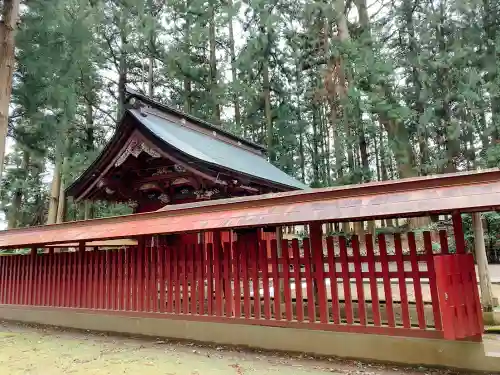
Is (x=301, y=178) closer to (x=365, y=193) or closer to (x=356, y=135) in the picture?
(x=356, y=135)

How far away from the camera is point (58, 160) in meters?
14.4

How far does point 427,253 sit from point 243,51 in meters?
19.0

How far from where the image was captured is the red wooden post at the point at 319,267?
15.3 ft

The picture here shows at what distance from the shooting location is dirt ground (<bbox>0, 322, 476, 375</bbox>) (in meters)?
4.30

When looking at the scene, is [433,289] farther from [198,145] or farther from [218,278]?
[198,145]

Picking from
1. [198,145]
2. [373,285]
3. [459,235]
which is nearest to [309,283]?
[373,285]

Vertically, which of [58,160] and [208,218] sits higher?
[58,160]

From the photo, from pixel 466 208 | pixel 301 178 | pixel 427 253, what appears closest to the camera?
pixel 466 208

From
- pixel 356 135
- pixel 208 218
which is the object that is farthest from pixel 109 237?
pixel 356 135

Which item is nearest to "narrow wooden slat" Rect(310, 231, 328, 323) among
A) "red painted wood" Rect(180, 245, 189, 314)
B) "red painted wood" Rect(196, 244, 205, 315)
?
"red painted wood" Rect(196, 244, 205, 315)

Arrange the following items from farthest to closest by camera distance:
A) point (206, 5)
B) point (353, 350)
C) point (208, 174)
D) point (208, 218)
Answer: point (206, 5)
point (208, 174)
point (208, 218)
point (353, 350)

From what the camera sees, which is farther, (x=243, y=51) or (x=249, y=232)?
(x=243, y=51)

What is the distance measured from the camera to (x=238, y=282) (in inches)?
211

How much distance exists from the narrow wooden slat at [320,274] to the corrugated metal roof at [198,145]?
10.7ft
